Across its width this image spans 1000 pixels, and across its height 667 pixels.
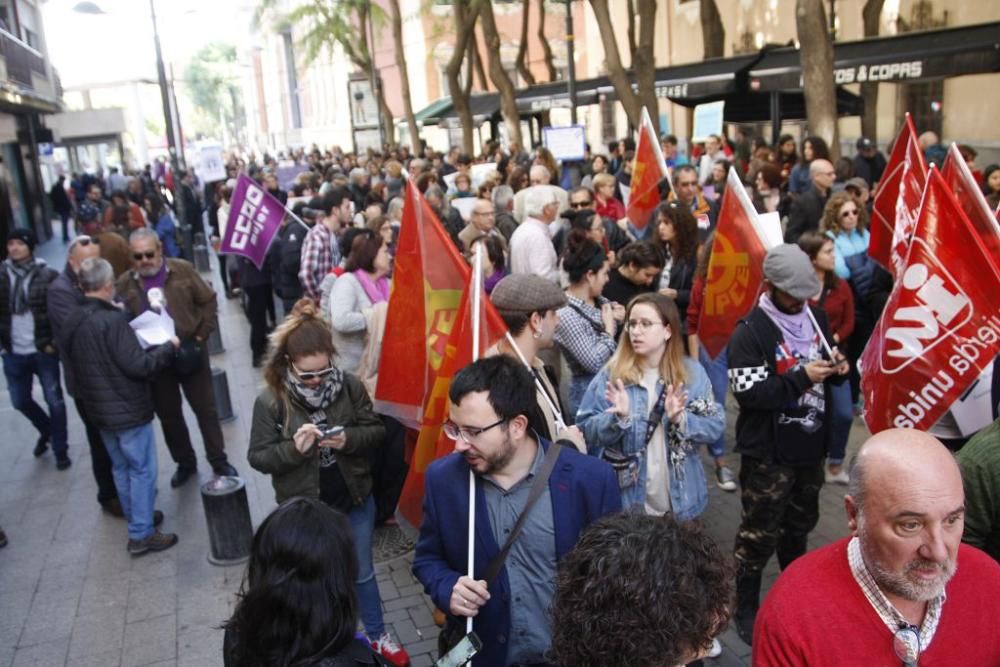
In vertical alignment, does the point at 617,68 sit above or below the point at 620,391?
above

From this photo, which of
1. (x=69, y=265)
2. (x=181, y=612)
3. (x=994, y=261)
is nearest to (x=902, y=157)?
(x=994, y=261)

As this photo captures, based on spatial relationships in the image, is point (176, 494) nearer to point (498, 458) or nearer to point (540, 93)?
point (498, 458)

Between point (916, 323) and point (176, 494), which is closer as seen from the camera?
point (916, 323)

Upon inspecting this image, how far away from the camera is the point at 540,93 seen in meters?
26.0

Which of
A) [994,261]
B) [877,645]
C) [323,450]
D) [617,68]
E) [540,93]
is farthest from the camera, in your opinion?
[540,93]

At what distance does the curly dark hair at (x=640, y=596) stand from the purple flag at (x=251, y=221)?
8128 mm

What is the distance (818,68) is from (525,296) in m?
9.56

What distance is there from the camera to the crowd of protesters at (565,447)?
229cm

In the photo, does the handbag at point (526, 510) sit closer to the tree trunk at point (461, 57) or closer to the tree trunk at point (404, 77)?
the tree trunk at point (461, 57)

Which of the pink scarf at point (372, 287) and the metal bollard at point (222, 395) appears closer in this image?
the pink scarf at point (372, 287)

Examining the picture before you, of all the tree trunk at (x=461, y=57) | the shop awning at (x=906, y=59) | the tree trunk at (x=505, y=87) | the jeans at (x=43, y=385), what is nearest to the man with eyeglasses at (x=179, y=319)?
the jeans at (x=43, y=385)

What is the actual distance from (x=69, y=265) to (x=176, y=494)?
1870 mm

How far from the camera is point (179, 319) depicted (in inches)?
263

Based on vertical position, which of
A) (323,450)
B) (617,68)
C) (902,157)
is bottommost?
(323,450)
